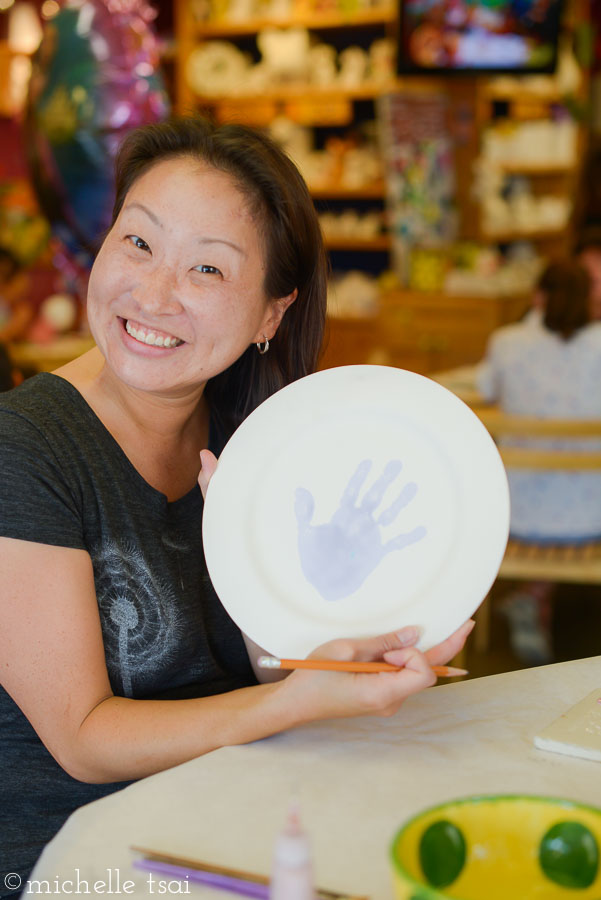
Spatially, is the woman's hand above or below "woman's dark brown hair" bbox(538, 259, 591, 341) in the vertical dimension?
above

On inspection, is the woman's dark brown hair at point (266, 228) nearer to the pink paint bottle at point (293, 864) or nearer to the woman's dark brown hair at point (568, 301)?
the pink paint bottle at point (293, 864)

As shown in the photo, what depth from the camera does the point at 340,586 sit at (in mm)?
1125

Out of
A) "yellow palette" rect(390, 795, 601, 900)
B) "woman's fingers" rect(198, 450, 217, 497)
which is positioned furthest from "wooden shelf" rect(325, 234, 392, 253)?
"yellow palette" rect(390, 795, 601, 900)

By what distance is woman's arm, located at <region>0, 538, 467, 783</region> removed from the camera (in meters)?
1.07

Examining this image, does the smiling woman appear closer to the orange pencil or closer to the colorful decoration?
the orange pencil

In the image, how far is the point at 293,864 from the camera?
2.07ft

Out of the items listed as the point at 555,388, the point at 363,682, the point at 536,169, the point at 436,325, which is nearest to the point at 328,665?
the point at 363,682

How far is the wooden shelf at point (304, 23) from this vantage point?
5703 millimetres

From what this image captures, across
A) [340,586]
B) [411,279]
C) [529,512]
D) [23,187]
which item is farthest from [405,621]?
[23,187]

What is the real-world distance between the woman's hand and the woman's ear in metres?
0.54

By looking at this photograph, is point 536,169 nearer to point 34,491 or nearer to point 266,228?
point 266,228

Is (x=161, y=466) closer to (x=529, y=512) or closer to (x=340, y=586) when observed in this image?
(x=340, y=586)

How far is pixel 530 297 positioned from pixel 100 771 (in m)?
4.97

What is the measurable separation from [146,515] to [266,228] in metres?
0.41
